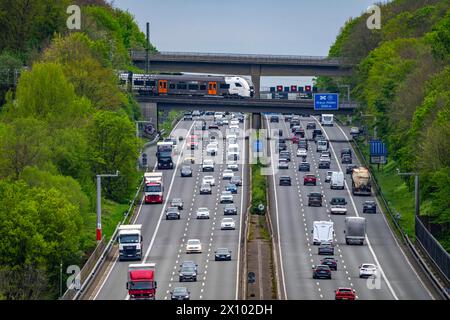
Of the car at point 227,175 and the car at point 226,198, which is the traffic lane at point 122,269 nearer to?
the car at point 226,198

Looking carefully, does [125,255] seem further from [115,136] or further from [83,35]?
[83,35]

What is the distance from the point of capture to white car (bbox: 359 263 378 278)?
93.2 m

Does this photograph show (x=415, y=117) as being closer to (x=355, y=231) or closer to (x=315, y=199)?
(x=315, y=199)

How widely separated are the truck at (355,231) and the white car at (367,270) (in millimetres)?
15575

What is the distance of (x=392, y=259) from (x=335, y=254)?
465 cm

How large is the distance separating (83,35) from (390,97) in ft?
124

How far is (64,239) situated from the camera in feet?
316

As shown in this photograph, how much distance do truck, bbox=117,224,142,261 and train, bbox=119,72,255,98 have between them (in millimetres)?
79603

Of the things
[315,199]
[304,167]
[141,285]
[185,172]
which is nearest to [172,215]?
[315,199]

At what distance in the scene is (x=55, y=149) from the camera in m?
127

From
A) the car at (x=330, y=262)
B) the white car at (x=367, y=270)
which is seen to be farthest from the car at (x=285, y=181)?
the white car at (x=367, y=270)

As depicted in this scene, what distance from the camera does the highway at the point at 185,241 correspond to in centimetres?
8750
